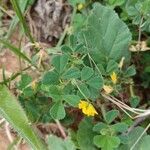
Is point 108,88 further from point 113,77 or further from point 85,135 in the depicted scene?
point 85,135

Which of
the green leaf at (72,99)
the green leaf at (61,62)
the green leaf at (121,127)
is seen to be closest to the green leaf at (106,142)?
the green leaf at (121,127)

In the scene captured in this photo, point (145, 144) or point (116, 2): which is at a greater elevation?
point (116, 2)

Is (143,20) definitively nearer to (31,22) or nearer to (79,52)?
(79,52)

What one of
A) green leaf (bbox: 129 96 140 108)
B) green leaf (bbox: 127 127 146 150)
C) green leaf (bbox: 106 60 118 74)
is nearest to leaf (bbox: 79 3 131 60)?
green leaf (bbox: 106 60 118 74)

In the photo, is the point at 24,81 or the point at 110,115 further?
the point at 24,81

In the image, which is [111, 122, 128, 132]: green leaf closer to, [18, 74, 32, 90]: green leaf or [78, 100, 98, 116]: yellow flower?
[78, 100, 98, 116]: yellow flower

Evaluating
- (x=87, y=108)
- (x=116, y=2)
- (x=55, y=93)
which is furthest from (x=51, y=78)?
(x=116, y=2)
